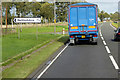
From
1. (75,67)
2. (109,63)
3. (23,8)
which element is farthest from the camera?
(23,8)

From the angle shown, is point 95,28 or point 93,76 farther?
point 95,28

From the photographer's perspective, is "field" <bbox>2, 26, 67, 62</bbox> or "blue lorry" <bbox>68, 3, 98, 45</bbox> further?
"blue lorry" <bbox>68, 3, 98, 45</bbox>

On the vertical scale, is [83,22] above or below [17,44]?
above

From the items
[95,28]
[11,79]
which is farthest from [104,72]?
[95,28]

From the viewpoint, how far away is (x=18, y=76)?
8.80 metres

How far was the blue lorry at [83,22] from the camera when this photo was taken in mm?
20000

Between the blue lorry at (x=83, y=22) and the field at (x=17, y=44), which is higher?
the blue lorry at (x=83, y=22)

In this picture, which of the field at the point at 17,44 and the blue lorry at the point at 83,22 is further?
the blue lorry at the point at 83,22

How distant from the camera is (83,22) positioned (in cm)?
2023

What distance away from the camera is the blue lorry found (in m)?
20.0

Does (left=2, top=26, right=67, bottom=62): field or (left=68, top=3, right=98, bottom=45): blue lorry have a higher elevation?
(left=68, top=3, right=98, bottom=45): blue lorry

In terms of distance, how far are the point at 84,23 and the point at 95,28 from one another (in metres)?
1.08

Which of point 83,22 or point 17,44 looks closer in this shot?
point 83,22

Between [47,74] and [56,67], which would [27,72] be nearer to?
[47,74]
